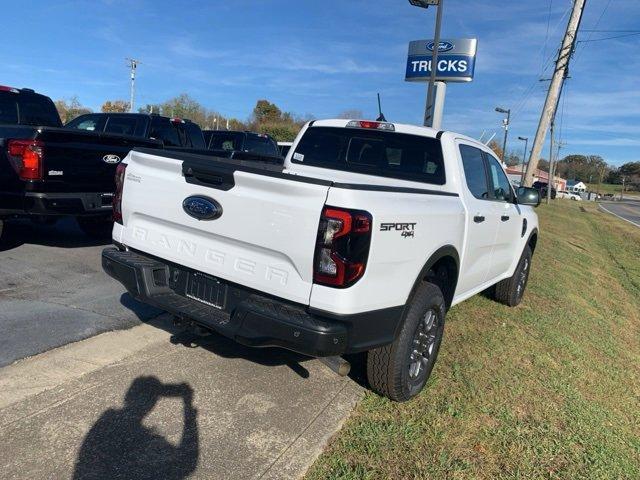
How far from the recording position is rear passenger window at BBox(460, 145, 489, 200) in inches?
175

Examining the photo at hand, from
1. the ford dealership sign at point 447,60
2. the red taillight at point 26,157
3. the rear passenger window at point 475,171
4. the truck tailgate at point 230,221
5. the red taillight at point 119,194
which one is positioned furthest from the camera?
the ford dealership sign at point 447,60

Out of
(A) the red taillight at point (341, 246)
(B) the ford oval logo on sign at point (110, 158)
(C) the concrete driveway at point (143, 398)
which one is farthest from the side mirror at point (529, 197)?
(B) the ford oval logo on sign at point (110, 158)

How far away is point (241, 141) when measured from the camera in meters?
13.3

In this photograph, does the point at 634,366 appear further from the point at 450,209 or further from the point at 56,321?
the point at 56,321

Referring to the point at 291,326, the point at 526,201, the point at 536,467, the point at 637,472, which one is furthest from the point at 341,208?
the point at 526,201

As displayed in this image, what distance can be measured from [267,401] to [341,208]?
1518 mm

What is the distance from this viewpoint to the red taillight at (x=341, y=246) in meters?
2.68

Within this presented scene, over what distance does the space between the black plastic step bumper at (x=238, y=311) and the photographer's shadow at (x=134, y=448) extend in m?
0.60

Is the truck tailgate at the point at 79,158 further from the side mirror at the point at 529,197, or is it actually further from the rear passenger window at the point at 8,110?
the side mirror at the point at 529,197

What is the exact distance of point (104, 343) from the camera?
401cm

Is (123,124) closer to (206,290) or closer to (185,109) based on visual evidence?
(206,290)

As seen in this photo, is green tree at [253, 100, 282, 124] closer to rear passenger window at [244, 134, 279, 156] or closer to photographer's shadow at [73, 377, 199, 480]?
rear passenger window at [244, 134, 279, 156]

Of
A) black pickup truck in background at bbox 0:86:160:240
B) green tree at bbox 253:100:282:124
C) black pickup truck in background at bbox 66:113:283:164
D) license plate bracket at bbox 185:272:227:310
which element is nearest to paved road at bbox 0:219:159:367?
black pickup truck in background at bbox 0:86:160:240

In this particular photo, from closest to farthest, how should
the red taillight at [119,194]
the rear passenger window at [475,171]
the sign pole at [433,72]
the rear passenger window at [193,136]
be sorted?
the red taillight at [119,194] → the rear passenger window at [475,171] → the rear passenger window at [193,136] → the sign pole at [433,72]
